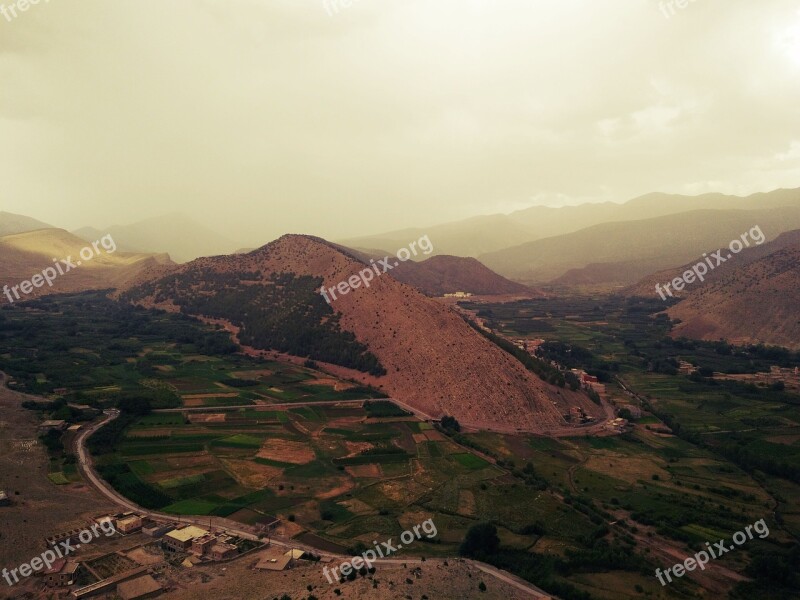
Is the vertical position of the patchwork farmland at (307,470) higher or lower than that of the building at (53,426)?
lower

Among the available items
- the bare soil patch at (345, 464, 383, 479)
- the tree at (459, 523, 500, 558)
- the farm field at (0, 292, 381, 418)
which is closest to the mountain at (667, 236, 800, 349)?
the farm field at (0, 292, 381, 418)

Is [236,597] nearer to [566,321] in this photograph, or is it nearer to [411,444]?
[411,444]

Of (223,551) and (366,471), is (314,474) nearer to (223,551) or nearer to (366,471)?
(366,471)

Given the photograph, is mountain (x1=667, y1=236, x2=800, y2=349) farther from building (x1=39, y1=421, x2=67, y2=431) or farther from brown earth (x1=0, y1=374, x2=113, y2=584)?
brown earth (x1=0, y1=374, x2=113, y2=584)

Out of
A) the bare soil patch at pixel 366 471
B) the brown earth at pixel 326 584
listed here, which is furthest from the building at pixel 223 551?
the bare soil patch at pixel 366 471

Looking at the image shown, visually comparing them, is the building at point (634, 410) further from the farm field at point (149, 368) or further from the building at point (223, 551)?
the building at point (223, 551)

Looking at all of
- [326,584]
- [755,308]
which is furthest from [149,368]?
[755,308]
